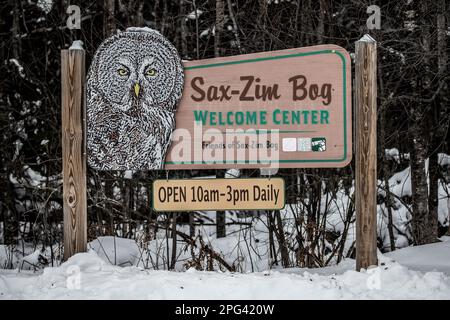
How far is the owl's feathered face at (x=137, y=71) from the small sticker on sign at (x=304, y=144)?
120 centimetres

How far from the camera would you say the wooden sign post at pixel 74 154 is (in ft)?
16.2

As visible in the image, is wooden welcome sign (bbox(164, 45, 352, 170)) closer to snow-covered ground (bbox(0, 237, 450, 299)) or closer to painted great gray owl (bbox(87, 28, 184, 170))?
painted great gray owl (bbox(87, 28, 184, 170))

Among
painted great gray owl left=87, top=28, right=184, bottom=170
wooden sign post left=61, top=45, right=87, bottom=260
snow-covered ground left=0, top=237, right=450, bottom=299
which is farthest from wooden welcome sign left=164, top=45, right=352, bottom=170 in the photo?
snow-covered ground left=0, top=237, right=450, bottom=299

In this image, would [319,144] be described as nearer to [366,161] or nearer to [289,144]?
[289,144]

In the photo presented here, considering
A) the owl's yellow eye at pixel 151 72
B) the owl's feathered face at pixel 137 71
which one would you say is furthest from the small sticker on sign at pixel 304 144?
the owl's yellow eye at pixel 151 72

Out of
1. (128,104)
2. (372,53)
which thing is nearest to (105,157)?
(128,104)

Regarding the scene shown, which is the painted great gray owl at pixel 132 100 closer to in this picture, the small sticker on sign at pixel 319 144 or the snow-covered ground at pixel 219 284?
the snow-covered ground at pixel 219 284

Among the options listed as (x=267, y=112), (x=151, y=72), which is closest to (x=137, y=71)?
(x=151, y=72)

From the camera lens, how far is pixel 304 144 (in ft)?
15.9

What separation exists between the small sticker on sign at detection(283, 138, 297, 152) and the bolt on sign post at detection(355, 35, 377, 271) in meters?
0.54

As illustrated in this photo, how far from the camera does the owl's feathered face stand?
5070 millimetres

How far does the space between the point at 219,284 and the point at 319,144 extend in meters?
1.54
